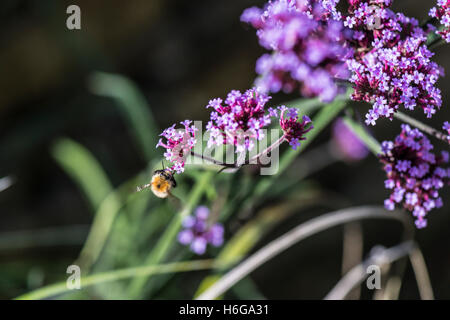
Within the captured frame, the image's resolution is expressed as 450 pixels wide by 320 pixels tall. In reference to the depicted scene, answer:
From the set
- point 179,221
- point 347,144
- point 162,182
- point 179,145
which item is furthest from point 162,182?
point 347,144

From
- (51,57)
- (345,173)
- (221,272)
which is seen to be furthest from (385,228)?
(51,57)

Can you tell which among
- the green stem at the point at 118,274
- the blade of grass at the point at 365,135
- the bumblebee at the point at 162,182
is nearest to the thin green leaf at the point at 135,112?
the green stem at the point at 118,274

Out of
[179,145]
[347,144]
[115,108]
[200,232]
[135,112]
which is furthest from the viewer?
[115,108]

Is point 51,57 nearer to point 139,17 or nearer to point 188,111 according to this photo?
point 139,17

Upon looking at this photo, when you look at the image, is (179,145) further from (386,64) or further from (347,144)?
(347,144)

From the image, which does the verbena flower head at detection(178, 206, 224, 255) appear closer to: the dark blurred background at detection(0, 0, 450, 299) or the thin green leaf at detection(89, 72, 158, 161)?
the thin green leaf at detection(89, 72, 158, 161)

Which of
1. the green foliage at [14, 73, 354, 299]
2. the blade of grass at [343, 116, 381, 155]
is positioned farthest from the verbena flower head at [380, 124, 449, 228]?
the green foliage at [14, 73, 354, 299]
